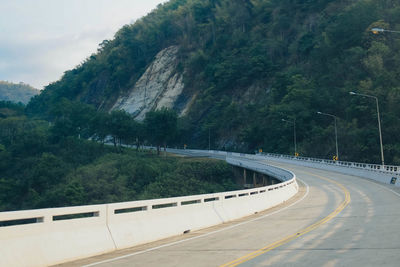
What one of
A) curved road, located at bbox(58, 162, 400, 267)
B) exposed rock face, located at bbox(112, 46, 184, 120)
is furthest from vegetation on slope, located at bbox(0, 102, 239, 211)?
curved road, located at bbox(58, 162, 400, 267)

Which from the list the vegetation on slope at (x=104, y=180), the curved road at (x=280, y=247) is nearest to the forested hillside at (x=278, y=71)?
the vegetation on slope at (x=104, y=180)

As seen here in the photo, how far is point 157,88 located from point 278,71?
141 feet

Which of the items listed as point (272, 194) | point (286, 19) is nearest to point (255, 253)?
point (272, 194)

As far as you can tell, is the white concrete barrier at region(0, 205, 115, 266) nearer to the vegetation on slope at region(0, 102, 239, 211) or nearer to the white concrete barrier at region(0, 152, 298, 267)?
the white concrete barrier at region(0, 152, 298, 267)

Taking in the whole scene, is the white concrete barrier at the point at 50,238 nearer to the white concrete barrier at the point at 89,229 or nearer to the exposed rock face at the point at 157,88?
the white concrete barrier at the point at 89,229

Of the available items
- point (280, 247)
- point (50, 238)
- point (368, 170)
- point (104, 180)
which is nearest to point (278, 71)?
point (104, 180)

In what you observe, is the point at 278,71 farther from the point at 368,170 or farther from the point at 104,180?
the point at 368,170

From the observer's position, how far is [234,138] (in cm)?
11244

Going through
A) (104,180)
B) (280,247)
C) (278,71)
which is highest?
(278,71)

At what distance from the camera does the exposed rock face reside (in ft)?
431

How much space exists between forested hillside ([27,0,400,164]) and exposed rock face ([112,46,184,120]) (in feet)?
12.9

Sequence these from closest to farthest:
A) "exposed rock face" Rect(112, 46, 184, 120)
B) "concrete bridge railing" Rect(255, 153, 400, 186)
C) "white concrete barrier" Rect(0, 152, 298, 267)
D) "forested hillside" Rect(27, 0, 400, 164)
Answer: "white concrete barrier" Rect(0, 152, 298, 267), "concrete bridge railing" Rect(255, 153, 400, 186), "forested hillside" Rect(27, 0, 400, 164), "exposed rock face" Rect(112, 46, 184, 120)

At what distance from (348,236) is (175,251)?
479 cm

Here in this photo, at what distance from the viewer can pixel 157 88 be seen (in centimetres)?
13612
